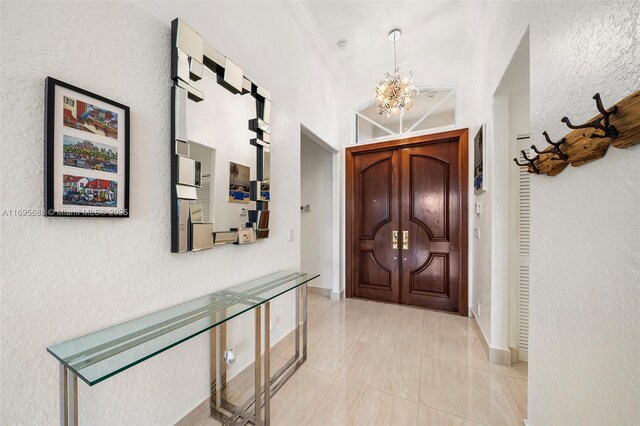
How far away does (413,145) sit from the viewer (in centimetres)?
333

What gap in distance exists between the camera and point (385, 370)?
1.95 meters

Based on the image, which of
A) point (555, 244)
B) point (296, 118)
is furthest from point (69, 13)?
point (555, 244)

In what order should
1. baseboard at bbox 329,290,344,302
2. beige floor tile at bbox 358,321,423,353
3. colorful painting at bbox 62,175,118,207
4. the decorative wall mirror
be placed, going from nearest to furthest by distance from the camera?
colorful painting at bbox 62,175,118,207, the decorative wall mirror, beige floor tile at bbox 358,321,423,353, baseboard at bbox 329,290,344,302

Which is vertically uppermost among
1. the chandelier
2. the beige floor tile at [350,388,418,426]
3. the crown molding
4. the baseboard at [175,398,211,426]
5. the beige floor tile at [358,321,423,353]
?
the crown molding

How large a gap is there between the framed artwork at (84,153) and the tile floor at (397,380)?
4.59ft

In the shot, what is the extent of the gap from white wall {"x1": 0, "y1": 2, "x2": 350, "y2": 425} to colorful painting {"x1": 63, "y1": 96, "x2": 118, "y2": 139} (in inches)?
2.8

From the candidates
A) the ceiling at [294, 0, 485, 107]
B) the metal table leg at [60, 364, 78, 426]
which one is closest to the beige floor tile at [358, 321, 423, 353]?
the metal table leg at [60, 364, 78, 426]

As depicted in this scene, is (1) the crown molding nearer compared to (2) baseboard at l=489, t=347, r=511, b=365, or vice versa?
(2) baseboard at l=489, t=347, r=511, b=365

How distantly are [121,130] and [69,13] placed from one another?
0.44 meters

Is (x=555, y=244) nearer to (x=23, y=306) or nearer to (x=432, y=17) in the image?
(x=23, y=306)

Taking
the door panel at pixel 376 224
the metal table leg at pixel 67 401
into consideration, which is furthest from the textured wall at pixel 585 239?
the door panel at pixel 376 224

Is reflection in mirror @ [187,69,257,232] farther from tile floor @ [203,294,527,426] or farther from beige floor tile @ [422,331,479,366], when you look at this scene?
beige floor tile @ [422,331,479,366]

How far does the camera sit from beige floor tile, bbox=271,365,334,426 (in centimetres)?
150

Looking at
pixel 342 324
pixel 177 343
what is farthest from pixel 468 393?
pixel 177 343
